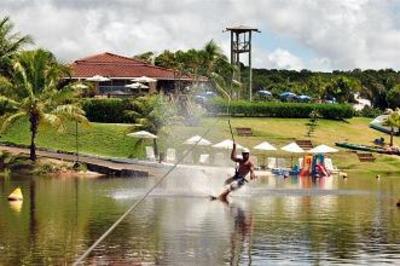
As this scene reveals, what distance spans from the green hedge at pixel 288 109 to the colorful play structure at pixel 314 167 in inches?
1040

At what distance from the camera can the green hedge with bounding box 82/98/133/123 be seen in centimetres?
8075

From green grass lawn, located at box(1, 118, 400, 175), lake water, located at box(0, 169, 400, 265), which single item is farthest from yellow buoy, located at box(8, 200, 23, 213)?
green grass lawn, located at box(1, 118, 400, 175)

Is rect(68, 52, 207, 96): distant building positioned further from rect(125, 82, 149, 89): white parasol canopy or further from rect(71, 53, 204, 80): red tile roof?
rect(125, 82, 149, 89): white parasol canopy

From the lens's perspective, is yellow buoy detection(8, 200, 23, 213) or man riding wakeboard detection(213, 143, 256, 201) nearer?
yellow buoy detection(8, 200, 23, 213)

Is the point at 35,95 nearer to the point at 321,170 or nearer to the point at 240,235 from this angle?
the point at 321,170

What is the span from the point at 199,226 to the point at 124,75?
66.1m

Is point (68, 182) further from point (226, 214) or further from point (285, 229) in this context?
point (285, 229)

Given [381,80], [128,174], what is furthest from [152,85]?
[381,80]

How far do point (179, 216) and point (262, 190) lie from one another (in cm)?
1485

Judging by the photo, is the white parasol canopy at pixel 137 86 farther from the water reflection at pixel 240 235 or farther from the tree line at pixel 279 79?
the water reflection at pixel 240 235

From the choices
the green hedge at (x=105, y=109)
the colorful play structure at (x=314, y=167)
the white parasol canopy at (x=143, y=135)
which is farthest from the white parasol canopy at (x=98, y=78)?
the colorful play structure at (x=314, y=167)

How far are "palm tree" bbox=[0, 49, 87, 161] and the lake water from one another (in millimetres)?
12331

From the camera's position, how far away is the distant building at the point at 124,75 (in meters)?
92.1

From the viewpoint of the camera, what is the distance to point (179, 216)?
3122cm
